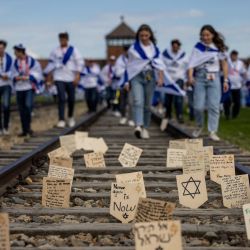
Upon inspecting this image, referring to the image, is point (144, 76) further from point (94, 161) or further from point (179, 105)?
point (179, 105)

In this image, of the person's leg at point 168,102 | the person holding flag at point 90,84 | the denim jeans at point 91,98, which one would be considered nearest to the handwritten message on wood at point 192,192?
the person's leg at point 168,102

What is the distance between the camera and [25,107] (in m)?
11.7

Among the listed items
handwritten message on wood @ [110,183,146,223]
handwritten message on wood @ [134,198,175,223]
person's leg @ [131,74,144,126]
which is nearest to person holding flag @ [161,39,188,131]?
person's leg @ [131,74,144,126]

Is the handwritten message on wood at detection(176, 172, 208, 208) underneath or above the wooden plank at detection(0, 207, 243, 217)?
above

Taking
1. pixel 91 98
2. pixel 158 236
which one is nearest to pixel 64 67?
pixel 91 98

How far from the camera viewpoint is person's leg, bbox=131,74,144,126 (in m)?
9.98

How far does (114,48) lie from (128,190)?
89.8 metres

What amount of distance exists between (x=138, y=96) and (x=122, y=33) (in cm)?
8741

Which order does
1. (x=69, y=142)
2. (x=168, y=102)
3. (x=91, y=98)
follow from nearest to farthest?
(x=69, y=142) < (x=168, y=102) < (x=91, y=98)

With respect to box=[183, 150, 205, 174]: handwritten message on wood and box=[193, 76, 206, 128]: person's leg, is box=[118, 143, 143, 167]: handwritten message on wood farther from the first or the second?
box=[193, 76, 206, 128]: person's leg

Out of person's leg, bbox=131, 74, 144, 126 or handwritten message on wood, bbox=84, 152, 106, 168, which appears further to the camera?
person's leg, bbox=131, 74, 144, 126

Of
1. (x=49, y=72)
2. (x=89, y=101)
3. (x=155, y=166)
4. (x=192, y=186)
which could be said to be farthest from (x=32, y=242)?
(x=89, y=101)

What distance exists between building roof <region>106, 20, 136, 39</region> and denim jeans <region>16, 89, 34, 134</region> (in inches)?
3305

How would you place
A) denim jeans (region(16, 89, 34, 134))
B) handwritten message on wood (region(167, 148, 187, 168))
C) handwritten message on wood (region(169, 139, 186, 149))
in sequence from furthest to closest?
denim jeans (region(16, 89, 34, 134))
handwritten message on wood (region(169, 139, 186, 149))
handwritten message on wood (region(167, 148, 187, 168))
